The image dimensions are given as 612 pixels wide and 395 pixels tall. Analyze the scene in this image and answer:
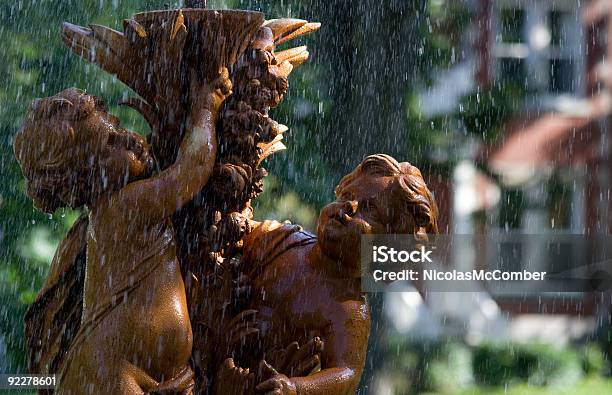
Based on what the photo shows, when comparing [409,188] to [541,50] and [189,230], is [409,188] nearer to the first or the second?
[189,230]

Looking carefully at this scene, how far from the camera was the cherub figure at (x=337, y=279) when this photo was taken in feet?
10.7

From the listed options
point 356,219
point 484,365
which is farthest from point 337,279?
point 484,365

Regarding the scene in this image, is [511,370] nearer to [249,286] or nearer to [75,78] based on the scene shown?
[75,78]

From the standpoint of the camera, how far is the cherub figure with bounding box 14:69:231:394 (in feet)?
10.2

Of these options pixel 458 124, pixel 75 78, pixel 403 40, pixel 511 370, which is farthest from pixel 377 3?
pixel 511 370

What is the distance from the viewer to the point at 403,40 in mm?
8648

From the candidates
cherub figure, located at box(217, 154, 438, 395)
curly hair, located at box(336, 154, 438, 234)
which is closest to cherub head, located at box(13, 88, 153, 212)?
cherub figure, located at box(217, 154, 438, 395)

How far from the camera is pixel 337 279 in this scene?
3.36 metres

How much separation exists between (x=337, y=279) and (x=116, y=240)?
0.63 m

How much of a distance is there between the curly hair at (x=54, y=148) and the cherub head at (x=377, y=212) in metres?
0.68
